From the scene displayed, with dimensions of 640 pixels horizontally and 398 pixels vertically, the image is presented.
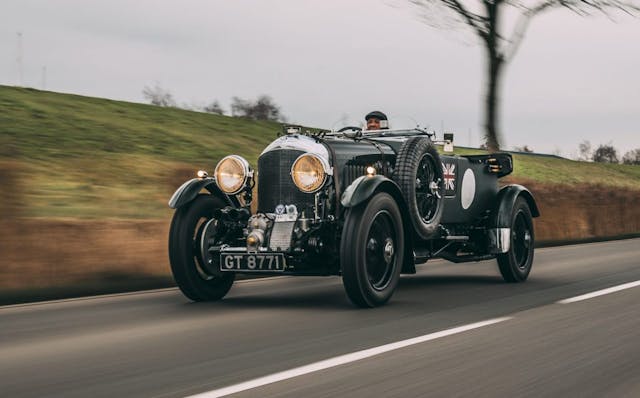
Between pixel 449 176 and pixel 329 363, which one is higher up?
pixel 449 176

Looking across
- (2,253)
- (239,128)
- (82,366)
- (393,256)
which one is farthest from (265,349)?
(239,128)

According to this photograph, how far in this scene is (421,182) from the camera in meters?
9.94

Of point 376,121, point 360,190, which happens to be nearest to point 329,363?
point 360,190

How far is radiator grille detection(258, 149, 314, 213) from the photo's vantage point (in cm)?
914

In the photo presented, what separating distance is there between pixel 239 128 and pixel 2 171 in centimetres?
1999

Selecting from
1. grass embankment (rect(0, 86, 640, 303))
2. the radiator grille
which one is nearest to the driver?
the radiator grille

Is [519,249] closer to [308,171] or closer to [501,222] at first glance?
[501,222]

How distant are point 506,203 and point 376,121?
1922 millimetres

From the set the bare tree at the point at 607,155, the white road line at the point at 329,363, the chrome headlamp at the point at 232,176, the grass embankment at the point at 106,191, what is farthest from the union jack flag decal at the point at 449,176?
the bare tree at the point at 607,155

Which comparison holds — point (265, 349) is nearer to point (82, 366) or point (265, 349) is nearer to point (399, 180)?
point (82, 366)

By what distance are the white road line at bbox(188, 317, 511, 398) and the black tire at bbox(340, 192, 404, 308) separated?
1.17m

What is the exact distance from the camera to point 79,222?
1042cm

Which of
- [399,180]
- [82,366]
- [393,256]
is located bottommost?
[82,366]

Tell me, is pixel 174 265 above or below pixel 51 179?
below
